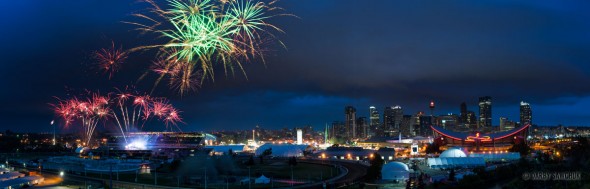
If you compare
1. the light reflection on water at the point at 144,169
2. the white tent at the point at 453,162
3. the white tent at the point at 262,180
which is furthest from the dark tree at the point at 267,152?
the white tent at the point at 262,180

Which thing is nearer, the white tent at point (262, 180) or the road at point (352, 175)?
the road at point (352, 175)

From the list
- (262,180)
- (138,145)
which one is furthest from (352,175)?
(138,145)

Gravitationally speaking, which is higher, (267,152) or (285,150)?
(285,150)

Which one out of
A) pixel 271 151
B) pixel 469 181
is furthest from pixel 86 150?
pixel 469 181

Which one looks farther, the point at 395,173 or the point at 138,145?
the point at 138,145

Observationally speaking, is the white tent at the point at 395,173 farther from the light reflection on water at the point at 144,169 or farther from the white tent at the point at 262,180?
the light reflection on water at the point at 144,169

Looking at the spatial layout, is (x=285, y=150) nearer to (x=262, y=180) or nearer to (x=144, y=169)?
(x=144, y=169)

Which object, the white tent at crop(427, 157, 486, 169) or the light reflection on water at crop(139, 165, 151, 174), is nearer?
the light reflection on water at crop(139, 165, 151, 174)

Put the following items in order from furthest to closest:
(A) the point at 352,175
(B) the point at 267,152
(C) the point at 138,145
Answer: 1. (C) the point at 138,145
2. (B) the point at 267,152
3. (A) the point at 352,175

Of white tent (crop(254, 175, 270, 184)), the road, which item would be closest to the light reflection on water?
white tent (crop(254, 175, 270, 184))

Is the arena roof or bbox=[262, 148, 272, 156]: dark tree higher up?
the arena roof

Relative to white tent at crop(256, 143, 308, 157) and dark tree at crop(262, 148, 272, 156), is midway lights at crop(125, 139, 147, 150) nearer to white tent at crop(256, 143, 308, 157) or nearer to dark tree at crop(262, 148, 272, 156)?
white tent at crop(256, 143, 308, 157)

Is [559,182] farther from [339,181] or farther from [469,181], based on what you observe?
[339,181]
